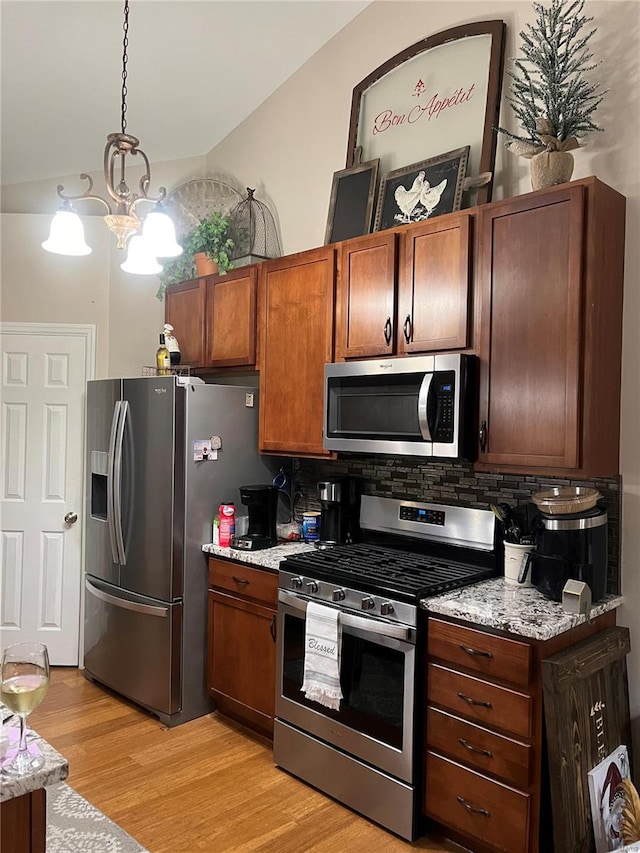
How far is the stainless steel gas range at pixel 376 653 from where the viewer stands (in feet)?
7.72

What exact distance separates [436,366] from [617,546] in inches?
36.7

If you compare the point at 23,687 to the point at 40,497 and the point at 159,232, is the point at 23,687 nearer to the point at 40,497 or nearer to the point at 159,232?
the point at 159,232

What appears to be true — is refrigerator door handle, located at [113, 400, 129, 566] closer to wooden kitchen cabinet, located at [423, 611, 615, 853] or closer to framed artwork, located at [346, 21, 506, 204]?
framed artwork, located at [346, 21, 506, 204]

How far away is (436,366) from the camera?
2.54m

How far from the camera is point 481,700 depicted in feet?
7.13

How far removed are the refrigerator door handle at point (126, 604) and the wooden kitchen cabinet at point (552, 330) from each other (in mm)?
1758

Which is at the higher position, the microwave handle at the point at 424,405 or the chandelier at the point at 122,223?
the chandelier at the point at 122,223

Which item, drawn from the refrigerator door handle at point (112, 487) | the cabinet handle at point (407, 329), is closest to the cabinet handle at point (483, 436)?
the cabinet handle at point (407, 329)

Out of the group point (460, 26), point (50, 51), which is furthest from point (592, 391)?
point (50, 51)

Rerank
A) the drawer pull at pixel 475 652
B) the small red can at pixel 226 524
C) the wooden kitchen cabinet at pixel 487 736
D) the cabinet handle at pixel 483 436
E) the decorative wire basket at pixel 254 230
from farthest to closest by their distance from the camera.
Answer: the decorative wire basket at pixel 254 230, the small red can at pixel 226 524, the cabinet handle at pixel 483 436, the drawer pull at pixel 475 652, the wooden kitchen cabinet at pixel 487 736

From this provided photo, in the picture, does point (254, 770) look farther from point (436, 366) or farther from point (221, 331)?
point (221, 331)

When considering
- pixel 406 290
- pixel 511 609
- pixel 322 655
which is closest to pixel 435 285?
pixel 406 290

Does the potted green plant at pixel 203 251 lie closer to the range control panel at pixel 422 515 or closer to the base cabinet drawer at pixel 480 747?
the range control panel at pixel 422 515

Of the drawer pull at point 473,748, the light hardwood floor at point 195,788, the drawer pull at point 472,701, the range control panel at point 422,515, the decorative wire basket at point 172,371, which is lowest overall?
the light hardwood floor at point 195,788
